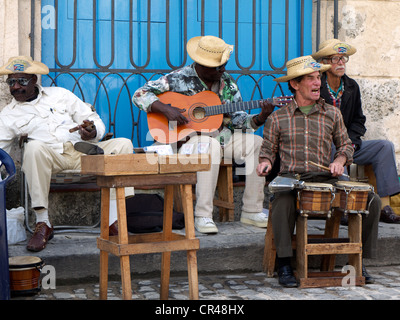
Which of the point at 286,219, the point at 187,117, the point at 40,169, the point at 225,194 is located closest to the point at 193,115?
the point at 187,117

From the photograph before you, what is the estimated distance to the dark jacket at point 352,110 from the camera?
546cm

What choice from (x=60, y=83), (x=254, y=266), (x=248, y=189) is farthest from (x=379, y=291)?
(x=60, y=83)

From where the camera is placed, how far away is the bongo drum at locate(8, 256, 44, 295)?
12.7 feet

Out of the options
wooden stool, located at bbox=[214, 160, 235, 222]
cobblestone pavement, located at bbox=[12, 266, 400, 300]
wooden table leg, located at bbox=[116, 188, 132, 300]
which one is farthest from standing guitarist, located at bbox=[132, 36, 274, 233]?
wooden table leg, located at bbox=[116, 188, 132, 300]

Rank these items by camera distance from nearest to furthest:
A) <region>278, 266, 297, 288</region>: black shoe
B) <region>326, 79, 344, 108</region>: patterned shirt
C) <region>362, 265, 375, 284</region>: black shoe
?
<region>278, 266, 297, 288</region>: black shoe → <region>362, 265, 375, 284</region>: black shoe → <region>326, 79, 344, 108</region>: patterned shirt

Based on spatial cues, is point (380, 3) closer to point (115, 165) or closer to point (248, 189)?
point (248, 189)

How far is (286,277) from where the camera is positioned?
4.25 m

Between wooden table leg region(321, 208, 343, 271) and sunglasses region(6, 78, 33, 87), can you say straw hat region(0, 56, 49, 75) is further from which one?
wooden table leg region(321, 208, 343, 271)

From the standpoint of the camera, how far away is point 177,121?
17.1 feet

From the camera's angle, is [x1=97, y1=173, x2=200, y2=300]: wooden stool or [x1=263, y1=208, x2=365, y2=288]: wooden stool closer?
[x1=97, y1=173, x2=200, y2=300]: wooden stool

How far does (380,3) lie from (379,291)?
3.09 m

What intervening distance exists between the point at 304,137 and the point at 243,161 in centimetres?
105

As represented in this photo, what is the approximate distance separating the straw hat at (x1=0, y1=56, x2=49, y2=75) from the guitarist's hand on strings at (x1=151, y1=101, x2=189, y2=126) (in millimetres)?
943

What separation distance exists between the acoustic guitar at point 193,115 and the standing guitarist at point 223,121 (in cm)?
5
